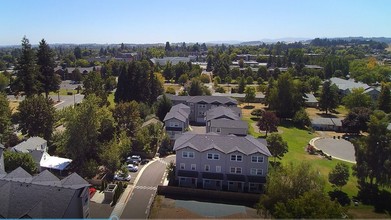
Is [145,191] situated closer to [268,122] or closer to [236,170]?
[236,170]

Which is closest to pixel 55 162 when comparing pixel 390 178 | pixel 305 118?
pixel 390 178

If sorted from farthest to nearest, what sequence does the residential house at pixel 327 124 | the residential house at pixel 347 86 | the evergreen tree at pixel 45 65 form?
the residential house at pixel 347 86 → the residential house at pixel 327 124 → the evergreen tree at pixel 45 65

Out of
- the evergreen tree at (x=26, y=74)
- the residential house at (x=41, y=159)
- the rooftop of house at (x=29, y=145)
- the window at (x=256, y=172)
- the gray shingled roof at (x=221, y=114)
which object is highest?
the evergreen tree at (x=26, y=74)

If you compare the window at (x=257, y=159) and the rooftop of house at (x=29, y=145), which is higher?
the rooftop of house at (x=29, y=145)

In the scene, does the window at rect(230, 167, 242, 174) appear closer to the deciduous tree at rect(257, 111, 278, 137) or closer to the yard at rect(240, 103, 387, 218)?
the yard at rect(240, 103, 387, 218)

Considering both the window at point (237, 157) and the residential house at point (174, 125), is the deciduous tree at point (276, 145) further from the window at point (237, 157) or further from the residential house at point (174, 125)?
the residential house at point (174, 125)

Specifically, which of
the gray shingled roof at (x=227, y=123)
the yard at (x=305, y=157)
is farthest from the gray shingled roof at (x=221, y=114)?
the yard at (x=305, y=157)

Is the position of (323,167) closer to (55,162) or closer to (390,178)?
(390,178)
